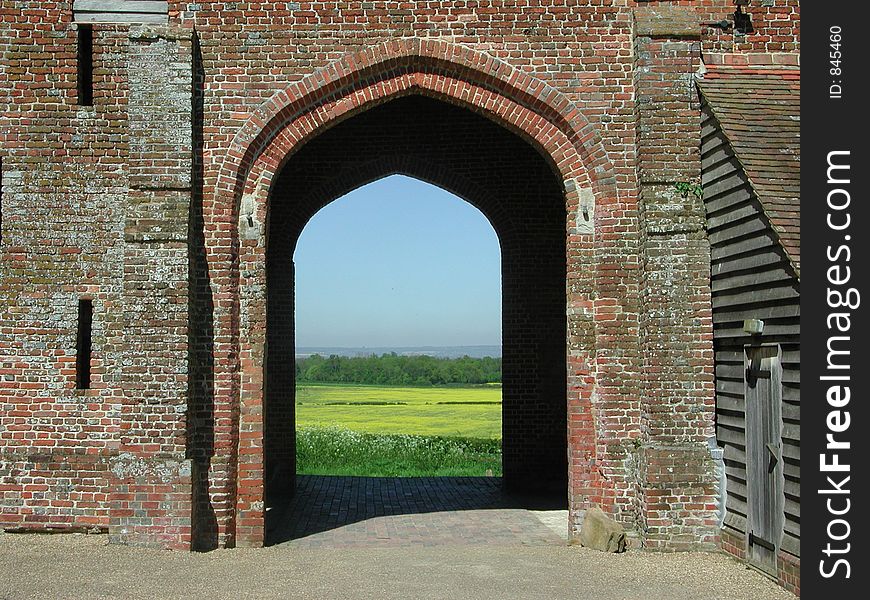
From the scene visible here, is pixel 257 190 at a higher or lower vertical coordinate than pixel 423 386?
higher

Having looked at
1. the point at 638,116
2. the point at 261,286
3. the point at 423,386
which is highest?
Answer: the point at 638,116

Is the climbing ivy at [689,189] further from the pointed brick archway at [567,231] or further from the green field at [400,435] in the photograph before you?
the green field at [400,435]

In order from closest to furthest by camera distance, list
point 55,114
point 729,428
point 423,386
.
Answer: point 729,428
point 55,114
point 423,386

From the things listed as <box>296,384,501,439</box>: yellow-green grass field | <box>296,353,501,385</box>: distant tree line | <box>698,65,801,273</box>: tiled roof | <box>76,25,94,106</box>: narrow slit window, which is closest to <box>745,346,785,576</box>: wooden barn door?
<box>698,65,801,273</box>: tiled roof

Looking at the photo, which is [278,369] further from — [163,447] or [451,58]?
[451,58]

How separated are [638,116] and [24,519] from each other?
25.5ft

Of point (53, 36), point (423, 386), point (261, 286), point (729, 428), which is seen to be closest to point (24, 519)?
point (261, 286)

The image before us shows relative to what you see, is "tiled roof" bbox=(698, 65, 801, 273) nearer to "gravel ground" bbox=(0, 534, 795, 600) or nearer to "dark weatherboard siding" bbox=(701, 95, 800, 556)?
"dark weatherboard siding" bbox=(701, 95, 800, 556)

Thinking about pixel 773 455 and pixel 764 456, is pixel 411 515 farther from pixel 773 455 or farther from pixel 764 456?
pixel 773 455

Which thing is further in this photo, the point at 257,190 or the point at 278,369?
the point at 278,369

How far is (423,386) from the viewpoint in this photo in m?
51.4

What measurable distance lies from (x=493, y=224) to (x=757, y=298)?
6581 millimetres

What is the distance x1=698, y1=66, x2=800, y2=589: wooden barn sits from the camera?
26.3 ft

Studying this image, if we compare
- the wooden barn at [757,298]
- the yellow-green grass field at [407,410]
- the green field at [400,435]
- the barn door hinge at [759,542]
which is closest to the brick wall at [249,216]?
the wooden barn at [757,298]
